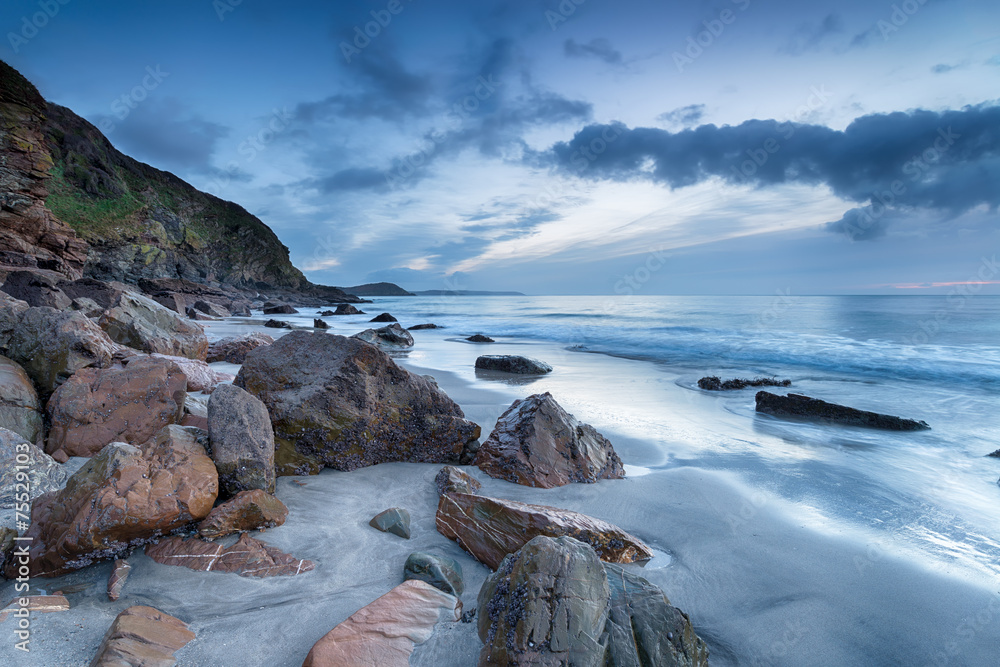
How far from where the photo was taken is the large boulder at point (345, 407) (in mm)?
3518

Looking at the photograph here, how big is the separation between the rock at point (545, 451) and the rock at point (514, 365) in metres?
5.20

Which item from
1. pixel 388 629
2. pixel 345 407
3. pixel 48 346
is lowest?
pixel 388 629

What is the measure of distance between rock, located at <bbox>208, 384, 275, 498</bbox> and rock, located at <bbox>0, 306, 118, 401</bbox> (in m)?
1.68

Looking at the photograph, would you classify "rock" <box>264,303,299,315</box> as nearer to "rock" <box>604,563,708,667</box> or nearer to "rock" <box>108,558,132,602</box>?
"rock" <box>108,558,132,602</box>

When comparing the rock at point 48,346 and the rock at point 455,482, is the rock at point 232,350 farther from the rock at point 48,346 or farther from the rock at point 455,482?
the rock at point 455,482

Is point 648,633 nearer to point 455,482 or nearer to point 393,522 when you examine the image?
point 393,522

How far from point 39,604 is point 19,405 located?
2145 millimetres

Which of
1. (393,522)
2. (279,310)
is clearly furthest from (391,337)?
(279,310)

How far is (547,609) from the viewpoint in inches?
61.1

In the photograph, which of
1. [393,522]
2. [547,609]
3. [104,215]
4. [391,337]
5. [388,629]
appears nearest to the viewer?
[547,609]

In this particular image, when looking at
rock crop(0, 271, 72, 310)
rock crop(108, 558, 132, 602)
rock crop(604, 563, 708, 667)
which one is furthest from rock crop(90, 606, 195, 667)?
rock crop(0, 271, 72, 310)

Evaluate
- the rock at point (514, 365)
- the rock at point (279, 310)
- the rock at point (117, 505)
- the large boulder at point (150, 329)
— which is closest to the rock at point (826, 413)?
the rock at point (514, 365)

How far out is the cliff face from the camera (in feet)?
47.2

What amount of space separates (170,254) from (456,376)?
44376 mm
